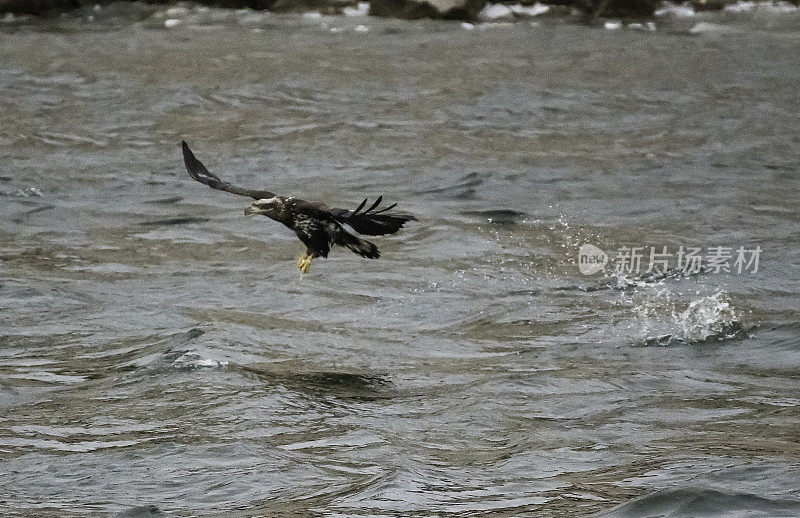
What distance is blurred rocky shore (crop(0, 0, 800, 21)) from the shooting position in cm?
2044

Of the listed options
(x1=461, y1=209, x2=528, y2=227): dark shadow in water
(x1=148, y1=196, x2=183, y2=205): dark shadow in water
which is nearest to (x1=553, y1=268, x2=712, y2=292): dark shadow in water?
(x1=461, y1=209, x2=528, y2=227): dark shadow in water

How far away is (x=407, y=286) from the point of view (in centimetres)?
934

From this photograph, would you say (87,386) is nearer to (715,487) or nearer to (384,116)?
(715,487)

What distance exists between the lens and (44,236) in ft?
35.1

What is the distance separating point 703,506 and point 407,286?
4.38m

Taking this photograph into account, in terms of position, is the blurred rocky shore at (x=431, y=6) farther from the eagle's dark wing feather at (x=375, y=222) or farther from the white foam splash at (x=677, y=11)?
the eagle's dark wing feather at (x=375, y=222)

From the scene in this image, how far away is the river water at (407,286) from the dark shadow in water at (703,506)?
0.04 feet

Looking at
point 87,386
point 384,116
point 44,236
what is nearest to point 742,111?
point 384,116

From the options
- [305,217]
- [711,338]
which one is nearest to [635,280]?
[711,338]

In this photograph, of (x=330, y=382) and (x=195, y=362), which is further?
(x=195, y=362)

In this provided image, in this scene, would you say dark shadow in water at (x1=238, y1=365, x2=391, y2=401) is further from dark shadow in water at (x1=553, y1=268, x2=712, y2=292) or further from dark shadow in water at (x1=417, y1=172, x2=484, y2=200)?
dark shadow in water at (x1=417, y1=172, x2=484, y2=200)

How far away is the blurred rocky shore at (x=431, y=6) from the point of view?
20438 millimetres

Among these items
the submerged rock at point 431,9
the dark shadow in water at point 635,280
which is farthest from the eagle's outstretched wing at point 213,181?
the submerged rock at point 431,9

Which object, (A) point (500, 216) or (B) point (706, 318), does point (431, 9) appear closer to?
(A) point (500, 216)
